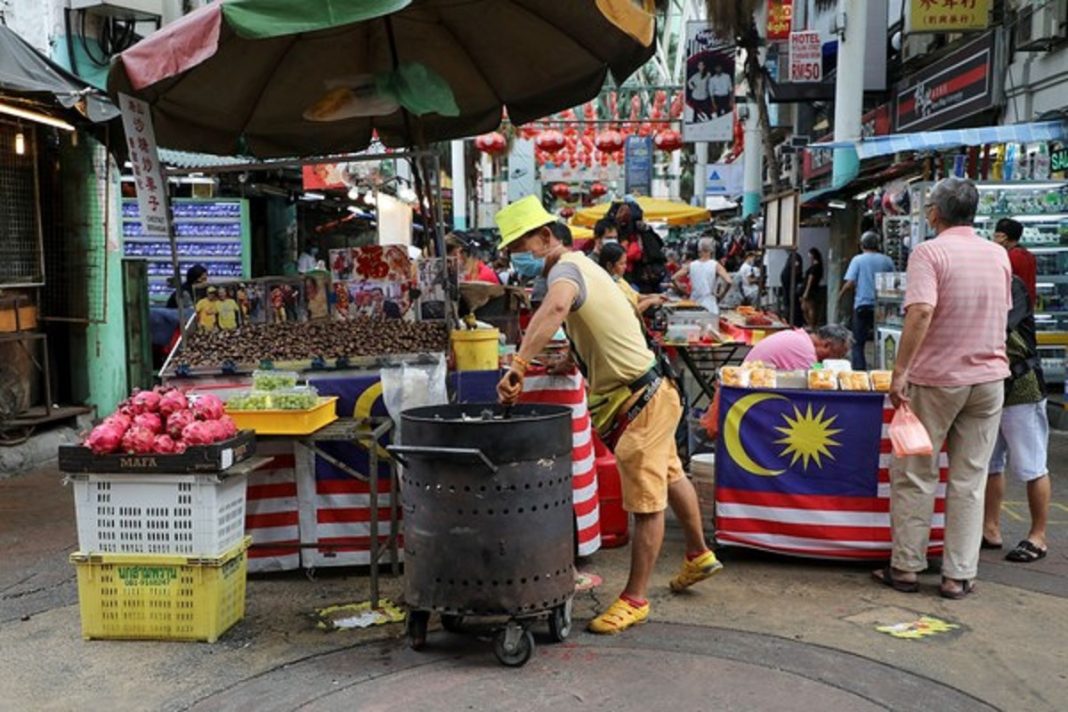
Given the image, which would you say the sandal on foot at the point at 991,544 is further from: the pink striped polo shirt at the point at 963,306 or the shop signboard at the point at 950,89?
the shop signboard at the point at 950,89

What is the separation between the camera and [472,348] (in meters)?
5.79

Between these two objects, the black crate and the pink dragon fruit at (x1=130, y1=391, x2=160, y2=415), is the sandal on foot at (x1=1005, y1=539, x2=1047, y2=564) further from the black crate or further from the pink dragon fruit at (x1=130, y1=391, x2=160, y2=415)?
the pink dragon fruit at (x1=130, y1=391, x2=160, y2=415)

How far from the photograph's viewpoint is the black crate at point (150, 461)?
432 cm

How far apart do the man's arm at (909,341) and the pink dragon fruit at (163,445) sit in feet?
11.3

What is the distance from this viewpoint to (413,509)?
4.20 meters

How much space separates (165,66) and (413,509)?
243cm

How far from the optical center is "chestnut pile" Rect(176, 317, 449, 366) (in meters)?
5.73

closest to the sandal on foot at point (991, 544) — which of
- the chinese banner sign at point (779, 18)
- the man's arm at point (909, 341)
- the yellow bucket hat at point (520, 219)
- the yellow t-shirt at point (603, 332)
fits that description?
the man's arm at point (909, 341)

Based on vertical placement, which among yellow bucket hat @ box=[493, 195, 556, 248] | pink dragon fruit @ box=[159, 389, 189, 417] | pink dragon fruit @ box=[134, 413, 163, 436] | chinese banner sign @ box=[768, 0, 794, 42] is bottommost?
pink dragon fruit @ box=[134, 413, 163, 436]

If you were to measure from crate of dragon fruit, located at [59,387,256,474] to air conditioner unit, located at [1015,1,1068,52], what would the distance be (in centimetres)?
1099

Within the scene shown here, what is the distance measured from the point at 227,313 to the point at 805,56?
1639 centimetres

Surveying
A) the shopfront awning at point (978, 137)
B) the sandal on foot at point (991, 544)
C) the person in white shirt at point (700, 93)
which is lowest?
the sandal on foot at point (991, 544)

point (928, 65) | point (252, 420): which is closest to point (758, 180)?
point (928, 65)

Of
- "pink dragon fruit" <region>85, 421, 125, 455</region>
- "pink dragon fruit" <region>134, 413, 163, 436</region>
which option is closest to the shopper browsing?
"pink dragon fruit" <region>134, 413, 163, 436</region>
